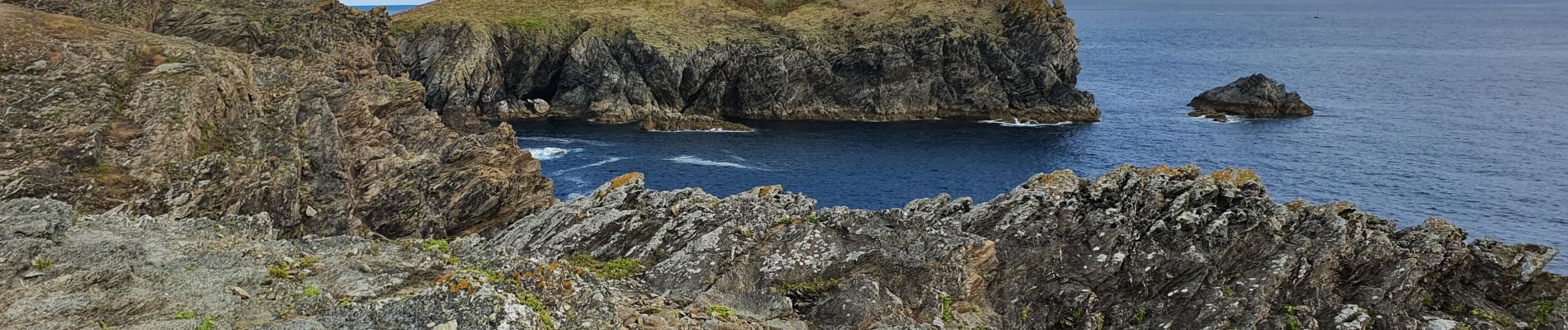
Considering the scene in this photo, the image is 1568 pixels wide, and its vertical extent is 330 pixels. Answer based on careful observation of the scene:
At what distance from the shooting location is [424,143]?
49625mm

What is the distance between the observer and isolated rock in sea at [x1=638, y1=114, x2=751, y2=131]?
11756cm

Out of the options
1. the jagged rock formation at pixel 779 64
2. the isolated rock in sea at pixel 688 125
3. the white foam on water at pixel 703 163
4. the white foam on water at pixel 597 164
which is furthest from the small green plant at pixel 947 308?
the jagged rock formation at pixel 779 64

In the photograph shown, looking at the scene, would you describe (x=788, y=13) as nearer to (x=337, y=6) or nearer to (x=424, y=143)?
(x=337, y=6)

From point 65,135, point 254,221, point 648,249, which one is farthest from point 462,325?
point 65,135

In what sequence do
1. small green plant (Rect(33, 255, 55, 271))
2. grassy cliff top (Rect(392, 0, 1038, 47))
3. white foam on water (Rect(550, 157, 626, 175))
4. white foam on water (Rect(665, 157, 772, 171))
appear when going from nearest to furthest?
1. small green plant (Rect(33, 255, 55, 271))
2. white foam on water (Rect(550, 157, 626, 175))
3. white foam on water (Rect(665, 157, 772, 171))
4. grassy cliff top (Rect(392, 0, 1038, 47))

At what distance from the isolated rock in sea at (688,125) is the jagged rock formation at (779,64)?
8.65 metres

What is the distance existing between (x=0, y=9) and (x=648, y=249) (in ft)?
102

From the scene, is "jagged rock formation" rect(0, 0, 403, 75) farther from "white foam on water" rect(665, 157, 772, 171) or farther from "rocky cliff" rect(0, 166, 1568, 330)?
"rocky cliff" rect(0, 166, 1568, 330)

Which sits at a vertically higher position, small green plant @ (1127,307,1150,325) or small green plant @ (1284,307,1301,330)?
small green plant @ (1284,307,1301,330)

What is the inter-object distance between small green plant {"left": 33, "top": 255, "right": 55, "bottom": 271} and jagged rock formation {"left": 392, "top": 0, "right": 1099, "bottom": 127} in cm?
10766

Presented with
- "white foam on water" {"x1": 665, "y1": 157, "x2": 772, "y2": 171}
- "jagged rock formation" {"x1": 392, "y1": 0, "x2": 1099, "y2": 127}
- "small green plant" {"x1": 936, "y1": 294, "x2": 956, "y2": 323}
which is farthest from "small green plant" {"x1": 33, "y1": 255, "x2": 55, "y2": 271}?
"jagged rock formation" {"x1": 392, "y1": 0, "x2": 1099, "y2": 127}

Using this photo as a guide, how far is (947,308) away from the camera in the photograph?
983 inches

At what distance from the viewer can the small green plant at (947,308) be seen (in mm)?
24828

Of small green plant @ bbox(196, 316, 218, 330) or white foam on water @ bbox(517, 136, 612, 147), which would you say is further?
white foam on water @ bbox(517, 136, 612, 147)
